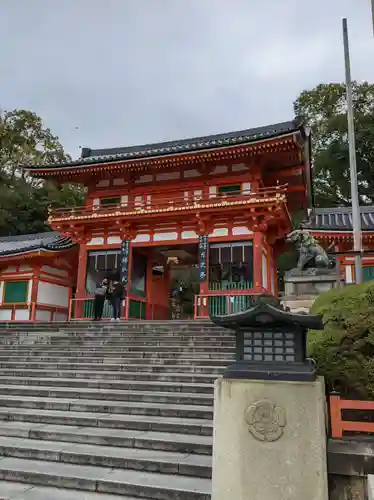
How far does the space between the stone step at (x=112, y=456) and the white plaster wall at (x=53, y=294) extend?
12.5m

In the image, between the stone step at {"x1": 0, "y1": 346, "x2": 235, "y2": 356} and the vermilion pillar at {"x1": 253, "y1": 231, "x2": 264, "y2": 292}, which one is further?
the vermilion pillar at {"x1": 253, "y1": 231, "x2": 264, "y2": 292}

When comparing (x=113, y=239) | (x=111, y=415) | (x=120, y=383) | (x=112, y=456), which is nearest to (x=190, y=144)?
(x=113, y=239)

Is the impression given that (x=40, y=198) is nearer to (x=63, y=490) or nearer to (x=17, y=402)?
(x=17, y=402)

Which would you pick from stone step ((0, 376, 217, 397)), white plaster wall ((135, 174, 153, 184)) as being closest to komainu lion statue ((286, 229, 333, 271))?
stone step ((0, 376, 217, 397))

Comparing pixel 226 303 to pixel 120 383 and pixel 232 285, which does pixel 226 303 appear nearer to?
pixel 232 285

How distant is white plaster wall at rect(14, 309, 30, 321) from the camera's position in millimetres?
17062

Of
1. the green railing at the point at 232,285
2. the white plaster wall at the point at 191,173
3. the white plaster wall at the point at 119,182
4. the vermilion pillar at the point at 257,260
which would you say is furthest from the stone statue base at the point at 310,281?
the white plaster wall at the point at 119,182

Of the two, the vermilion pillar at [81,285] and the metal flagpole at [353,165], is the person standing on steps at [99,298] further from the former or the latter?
the metal flagpole at [353,165]

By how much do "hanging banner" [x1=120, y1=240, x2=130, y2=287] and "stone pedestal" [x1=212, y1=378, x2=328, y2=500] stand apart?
12.4 metres

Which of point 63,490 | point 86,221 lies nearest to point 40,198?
point 86,221

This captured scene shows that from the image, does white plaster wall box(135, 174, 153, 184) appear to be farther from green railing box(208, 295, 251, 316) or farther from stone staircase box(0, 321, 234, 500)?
stone staircase box(0, 321, 234, 500)

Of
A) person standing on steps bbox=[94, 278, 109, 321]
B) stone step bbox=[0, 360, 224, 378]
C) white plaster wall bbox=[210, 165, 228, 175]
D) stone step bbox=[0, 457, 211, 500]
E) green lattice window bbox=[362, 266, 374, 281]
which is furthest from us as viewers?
white plaster wall bbox=[210, 165, 228, 175]

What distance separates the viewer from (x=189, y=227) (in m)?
16.0

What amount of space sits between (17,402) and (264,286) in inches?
402
